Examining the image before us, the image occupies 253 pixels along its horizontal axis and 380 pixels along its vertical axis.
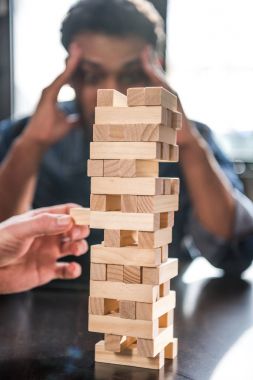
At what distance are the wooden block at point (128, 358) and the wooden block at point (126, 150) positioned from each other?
12.5 inches

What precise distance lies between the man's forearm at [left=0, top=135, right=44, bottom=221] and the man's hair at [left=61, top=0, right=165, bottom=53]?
0.49 meters

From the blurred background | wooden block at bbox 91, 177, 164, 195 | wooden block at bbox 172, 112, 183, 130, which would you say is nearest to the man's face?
the blurred background

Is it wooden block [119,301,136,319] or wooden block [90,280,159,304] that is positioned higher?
wooden block [90,280,159,304]

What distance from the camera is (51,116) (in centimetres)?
196

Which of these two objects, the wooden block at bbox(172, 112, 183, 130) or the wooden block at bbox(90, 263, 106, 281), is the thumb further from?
the wooden block at bbox(172, 112, 183, 130)

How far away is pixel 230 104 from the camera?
2.37m

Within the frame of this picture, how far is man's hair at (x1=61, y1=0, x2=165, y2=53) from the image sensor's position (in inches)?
78.8

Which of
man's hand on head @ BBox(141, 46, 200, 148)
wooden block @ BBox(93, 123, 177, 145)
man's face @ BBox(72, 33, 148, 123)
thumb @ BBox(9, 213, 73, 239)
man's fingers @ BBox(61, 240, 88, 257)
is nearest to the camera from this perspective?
wooden block @ BBox(93, 123, 177, 145)

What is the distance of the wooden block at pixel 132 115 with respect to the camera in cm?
78

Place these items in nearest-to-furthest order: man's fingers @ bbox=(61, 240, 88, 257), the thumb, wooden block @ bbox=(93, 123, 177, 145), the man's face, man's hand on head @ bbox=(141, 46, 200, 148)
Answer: wooden block @ bbox=(93, 123, 177, 145), the thumb, man's fingers @ bbox=(61, 240, 88, 257), man's hand on head @ bbox=(141, 46, 200, 148), the man's face

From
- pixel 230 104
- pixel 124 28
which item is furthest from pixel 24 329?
pixel 230 104

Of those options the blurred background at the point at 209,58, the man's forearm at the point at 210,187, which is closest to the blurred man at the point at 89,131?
the man's forearm at the point at 210,187

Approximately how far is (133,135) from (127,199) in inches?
4.0

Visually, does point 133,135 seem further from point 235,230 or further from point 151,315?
point 235,230
